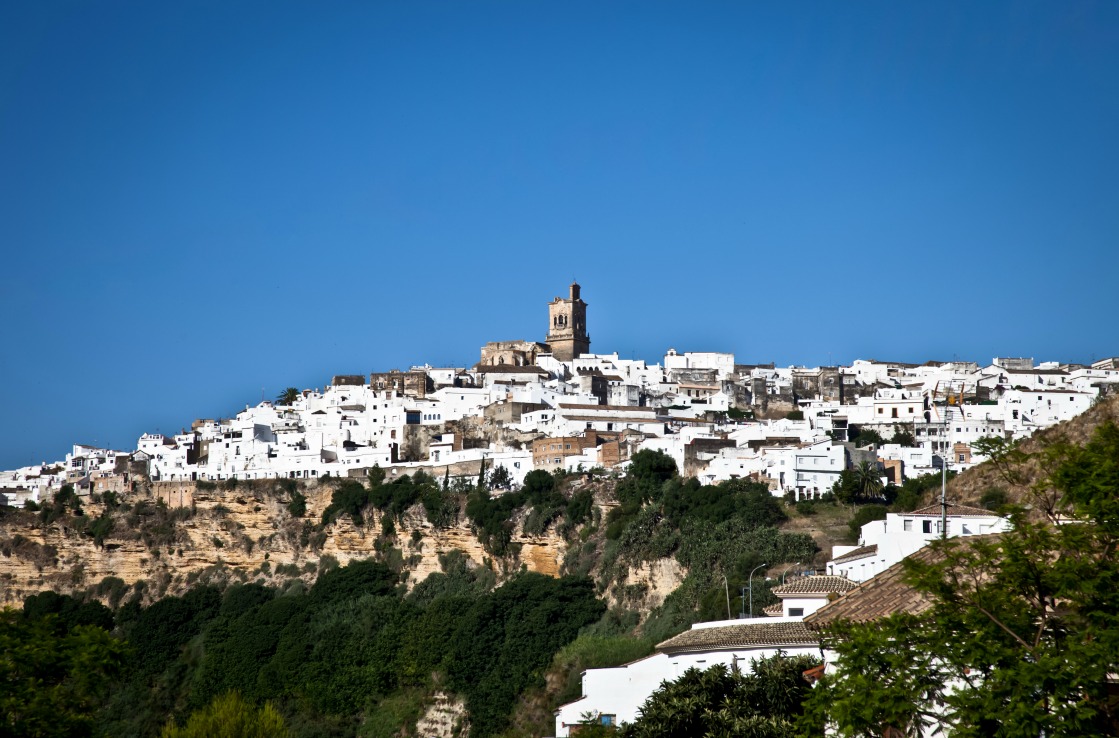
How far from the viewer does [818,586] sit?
3177cm

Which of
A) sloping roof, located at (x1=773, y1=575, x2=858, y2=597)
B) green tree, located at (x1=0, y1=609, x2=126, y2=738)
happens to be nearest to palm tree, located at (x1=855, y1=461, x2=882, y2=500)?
sloping roof, located at (x1=773, y1=575, x2=858, y2=597)

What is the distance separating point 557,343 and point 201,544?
32.6 m

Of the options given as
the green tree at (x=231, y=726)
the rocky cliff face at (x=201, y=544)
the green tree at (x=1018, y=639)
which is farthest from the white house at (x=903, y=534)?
the rocky cliff face at (x=201, y=544)

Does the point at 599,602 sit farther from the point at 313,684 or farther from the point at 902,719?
the point at 902,719

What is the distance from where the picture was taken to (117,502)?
86.4 metres

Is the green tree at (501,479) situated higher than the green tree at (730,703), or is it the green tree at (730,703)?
the green tree at (501,479)

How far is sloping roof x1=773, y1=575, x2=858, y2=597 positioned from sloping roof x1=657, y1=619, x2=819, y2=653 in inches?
43.9

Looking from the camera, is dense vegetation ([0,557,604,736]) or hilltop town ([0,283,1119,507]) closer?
dense vegetation ([0,557,604,736])

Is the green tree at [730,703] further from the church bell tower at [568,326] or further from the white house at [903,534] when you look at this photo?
the church bell tower at [568,326]

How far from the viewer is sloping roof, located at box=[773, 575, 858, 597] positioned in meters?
31.1

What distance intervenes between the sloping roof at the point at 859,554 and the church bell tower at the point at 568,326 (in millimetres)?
68024

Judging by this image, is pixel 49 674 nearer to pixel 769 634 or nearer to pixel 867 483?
pixel 769 634

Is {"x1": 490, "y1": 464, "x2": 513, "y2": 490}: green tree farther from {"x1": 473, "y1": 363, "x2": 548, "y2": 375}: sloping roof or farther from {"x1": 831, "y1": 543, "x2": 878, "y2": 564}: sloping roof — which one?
{"x1": 831, "y1": 543, "x2": 878, "y2": 564}: sloping roof

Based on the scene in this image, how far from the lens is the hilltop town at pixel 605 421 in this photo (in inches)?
2670
